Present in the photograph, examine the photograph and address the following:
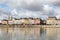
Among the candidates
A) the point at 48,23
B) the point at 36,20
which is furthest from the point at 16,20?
the point at 48,23

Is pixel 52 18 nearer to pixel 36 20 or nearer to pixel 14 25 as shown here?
pixel 36 20

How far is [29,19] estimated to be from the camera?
6988 cm

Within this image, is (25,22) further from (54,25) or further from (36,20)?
(54,25)

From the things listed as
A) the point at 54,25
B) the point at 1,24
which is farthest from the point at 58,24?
the point at 1,24

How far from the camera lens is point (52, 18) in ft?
223

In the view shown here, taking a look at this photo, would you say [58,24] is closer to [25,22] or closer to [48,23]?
[48,23]

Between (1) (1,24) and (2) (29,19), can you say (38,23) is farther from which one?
(1) (1,24)

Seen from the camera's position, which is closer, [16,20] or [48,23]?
[48,23]

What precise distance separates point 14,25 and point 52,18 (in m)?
13.9

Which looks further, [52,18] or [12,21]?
[12,21]

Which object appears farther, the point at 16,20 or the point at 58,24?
the point at 16,20

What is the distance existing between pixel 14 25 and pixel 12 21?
2.25m

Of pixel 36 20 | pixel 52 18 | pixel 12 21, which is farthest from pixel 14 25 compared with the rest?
pixel 52 18

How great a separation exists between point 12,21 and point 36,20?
366 inches
